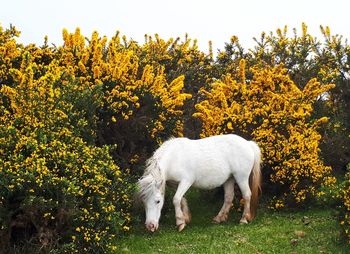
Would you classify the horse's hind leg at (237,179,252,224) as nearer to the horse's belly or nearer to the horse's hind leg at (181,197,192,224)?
the horse's belly

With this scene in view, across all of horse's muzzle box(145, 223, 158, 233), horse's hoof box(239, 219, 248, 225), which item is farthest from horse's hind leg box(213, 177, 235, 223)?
horse's muzzle box(145, 223, 158, 233)

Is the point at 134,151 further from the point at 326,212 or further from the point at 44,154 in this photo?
the point at 326,212

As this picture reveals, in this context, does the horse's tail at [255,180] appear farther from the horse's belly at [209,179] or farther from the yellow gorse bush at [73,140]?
the yellow gorse bush at [73,140]

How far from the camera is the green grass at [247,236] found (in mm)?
8820

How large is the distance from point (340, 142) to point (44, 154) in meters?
8.41

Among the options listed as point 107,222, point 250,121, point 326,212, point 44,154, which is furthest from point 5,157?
point 326,212

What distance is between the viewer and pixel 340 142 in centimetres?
1366

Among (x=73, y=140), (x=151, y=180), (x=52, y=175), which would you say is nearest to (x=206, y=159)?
(x=151, y=180)

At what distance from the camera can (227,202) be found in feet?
36.5

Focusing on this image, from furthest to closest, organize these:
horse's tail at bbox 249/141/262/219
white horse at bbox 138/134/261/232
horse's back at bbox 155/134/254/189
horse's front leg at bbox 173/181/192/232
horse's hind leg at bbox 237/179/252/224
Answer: horse's tail at bbox 249/141/262/219, horse's hind leg at bbox 237/179/252/224, horse's back at bbox 155/134/254/189, horse's front leg at bbox 173/181/192/232, white horse at bbox 138/134/261/232

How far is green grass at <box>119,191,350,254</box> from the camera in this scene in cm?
882

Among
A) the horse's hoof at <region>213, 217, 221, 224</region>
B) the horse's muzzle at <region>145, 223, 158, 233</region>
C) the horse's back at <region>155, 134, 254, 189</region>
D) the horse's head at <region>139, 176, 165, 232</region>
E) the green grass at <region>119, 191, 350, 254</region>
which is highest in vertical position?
the horse's back at <region>155, 134, 254, 189</region>

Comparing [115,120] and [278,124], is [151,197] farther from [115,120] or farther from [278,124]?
[278,124]

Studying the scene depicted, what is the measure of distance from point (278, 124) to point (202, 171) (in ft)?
8.02
